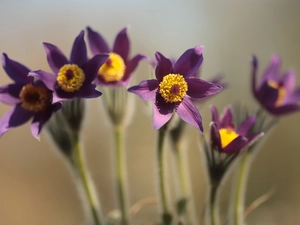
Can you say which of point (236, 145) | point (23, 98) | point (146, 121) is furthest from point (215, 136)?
point (146, 121)

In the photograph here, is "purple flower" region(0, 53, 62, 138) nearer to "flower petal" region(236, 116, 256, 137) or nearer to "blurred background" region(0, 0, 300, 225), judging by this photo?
"flower petal" region(236, 116, 256, 137)

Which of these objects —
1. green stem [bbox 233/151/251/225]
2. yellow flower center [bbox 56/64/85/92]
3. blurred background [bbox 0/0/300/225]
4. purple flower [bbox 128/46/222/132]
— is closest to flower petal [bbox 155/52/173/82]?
purple flower [bbox 128/46/222/132]

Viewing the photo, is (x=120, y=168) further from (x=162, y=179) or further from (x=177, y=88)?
(x=177, y=88)

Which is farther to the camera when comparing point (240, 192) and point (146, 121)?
point (146, 121)

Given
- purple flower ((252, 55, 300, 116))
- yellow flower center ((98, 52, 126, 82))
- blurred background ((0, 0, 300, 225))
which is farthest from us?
blurred background ((0, 0, 300, 225))

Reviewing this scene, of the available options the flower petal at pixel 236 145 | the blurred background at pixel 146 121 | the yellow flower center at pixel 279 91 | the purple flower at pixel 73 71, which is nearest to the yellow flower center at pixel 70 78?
the purple flower at pixel 73 71

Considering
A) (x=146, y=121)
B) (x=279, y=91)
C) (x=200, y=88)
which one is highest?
(x=200, y=88)

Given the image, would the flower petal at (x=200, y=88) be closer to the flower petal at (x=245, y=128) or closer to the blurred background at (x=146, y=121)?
the flower petal at (x=245, y=128)
